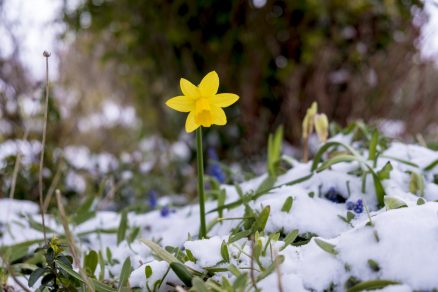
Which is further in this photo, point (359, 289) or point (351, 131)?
point (351, 131)

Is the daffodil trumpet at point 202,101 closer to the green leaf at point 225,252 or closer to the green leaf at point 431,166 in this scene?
the green leaf at point 225,252

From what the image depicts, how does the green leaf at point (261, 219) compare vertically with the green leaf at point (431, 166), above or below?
below

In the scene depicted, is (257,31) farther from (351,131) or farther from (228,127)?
(351,131)

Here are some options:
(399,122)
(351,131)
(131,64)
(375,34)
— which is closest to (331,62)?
(375,34)

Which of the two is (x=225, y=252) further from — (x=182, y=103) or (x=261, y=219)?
(x=182, y=103)

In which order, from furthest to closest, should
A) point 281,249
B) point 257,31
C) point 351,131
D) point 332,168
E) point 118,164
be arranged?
point 257,31 < point 118,164 < point 351,131 < point 332,168 < point 281,249

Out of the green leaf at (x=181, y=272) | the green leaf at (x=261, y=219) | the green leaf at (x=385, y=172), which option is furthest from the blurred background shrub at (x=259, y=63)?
the green leaf at (x=181, y=272)

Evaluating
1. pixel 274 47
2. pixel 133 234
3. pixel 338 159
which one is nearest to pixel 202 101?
pixel 338 159
